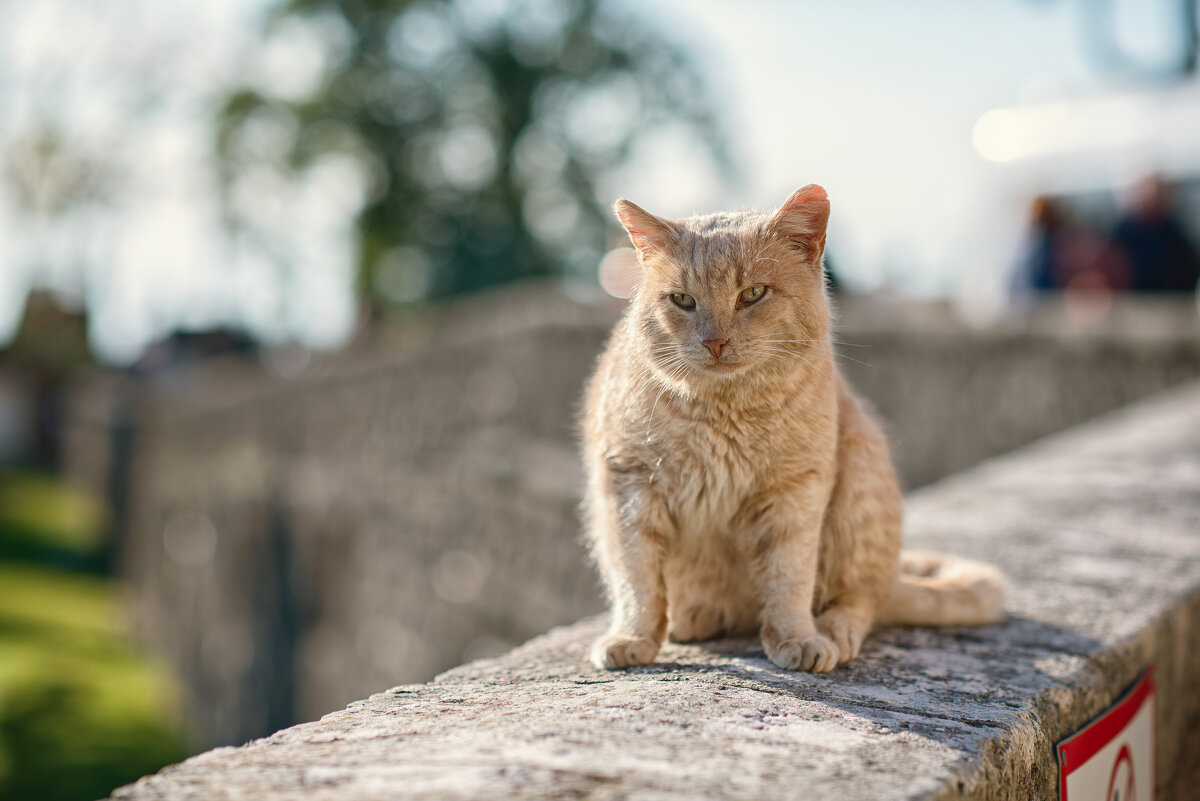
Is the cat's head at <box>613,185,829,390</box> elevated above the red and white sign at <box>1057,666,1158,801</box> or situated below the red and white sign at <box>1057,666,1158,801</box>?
above

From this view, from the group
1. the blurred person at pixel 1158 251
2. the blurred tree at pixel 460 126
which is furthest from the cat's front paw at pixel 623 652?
the blurred tree at pixel 460 126

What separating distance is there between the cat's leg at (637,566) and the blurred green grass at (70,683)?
10992mm

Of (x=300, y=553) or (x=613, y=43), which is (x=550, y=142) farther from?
(x=300, y=553)

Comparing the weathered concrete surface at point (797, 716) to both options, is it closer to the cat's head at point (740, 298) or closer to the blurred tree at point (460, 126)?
the cat's head at point (740, 298)

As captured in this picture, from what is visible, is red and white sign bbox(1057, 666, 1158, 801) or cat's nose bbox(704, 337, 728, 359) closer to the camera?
red and white sign bbox(1057, 666, 1158, 801)

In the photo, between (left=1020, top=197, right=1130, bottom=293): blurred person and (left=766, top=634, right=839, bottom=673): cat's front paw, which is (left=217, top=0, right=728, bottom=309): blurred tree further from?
(left=766, top=634, right=839, bottom=673): cat's front paw

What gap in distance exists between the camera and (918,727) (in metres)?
1.38

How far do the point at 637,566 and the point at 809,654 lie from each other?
37 centimetres

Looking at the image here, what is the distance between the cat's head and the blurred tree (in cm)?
1858

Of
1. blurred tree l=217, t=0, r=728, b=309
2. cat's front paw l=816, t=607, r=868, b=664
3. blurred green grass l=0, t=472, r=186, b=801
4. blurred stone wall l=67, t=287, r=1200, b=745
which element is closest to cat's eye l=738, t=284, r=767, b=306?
cat's front paw l=816, t=607, r=868, b=664

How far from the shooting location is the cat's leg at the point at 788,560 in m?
1.77

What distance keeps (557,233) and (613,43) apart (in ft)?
14.3

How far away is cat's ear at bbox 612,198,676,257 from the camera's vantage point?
6.29 ft

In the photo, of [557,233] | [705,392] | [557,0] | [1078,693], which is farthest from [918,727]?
[557,0]
